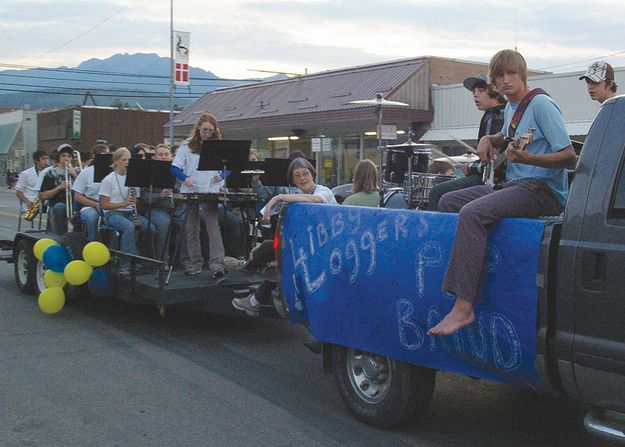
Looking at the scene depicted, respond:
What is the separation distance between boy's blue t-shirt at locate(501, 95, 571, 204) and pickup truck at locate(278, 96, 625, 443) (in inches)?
13.8

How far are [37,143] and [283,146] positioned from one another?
41.7 meters

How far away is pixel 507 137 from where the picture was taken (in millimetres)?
4559

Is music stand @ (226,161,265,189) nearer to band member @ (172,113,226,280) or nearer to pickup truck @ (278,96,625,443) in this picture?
band member @ (172,113,226,280)

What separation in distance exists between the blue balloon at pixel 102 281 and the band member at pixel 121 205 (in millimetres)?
417

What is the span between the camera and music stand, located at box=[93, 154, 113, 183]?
9.09m

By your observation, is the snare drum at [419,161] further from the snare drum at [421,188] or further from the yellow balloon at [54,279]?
the yellow balloon at [54,279]

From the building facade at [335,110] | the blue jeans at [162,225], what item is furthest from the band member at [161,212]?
the building facade at [335,110]

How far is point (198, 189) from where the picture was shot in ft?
27.7

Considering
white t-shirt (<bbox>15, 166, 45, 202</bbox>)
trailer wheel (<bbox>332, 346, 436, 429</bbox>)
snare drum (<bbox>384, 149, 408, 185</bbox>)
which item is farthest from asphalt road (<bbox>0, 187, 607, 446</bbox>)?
white t-shirt (<bbox>15, 166, 45, 202</bbox>)

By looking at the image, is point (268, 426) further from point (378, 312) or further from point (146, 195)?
point (146, 195)

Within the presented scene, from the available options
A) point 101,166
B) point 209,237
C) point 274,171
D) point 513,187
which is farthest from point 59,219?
point 513,187

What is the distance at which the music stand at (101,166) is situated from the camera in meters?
9.09

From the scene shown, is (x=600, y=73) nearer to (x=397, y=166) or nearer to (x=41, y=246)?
(x=397, y=166)

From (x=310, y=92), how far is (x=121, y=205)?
2105 cm
